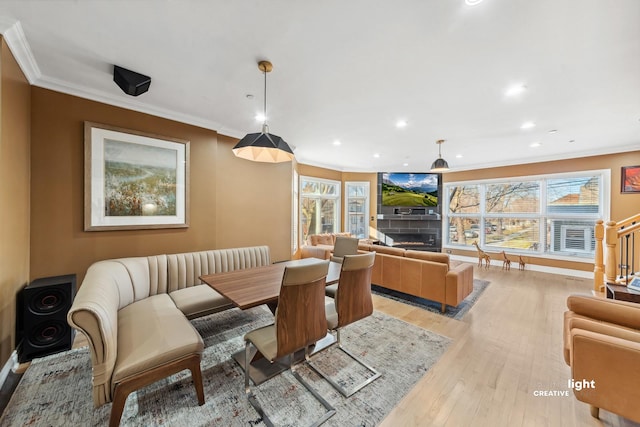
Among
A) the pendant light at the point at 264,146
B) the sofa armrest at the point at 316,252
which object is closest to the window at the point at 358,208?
the sofa armrest at the point at 316,252

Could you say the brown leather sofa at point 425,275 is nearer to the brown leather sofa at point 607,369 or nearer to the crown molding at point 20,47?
the brown leather sofa at point 607,369

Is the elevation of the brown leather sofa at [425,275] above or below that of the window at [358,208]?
below

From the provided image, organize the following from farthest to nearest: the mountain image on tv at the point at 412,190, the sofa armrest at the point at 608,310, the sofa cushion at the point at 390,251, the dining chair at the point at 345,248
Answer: the mountain image on tv at the point at 412,190, the sofa cushion at the point at 390,251, the dining chair at the point at 345,248, the sofa armrest at the point at 608,310

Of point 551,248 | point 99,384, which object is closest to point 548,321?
point 551,248

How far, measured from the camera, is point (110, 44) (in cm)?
195

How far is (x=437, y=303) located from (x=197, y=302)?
3401 mm

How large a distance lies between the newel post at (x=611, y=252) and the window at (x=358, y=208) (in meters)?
4.88

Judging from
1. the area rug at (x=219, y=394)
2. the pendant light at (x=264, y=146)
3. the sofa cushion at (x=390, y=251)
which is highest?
the pendant light at (x=264, y=146)

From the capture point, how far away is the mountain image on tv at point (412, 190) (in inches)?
280

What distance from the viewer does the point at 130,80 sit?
229 cm

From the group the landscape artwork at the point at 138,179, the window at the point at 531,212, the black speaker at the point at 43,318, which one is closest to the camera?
the black speaker at the point at 43,318

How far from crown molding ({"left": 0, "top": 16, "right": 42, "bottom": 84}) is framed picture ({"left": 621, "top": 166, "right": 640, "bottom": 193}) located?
8.86 meters

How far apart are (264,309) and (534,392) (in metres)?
2.92

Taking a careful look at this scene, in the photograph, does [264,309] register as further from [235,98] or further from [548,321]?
[548,321]
